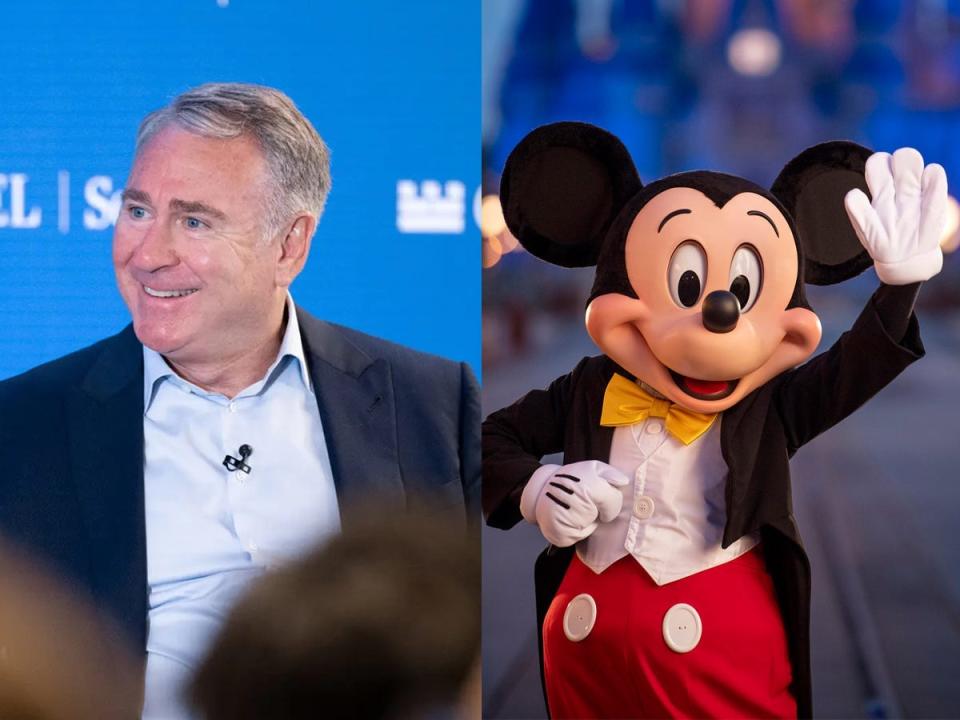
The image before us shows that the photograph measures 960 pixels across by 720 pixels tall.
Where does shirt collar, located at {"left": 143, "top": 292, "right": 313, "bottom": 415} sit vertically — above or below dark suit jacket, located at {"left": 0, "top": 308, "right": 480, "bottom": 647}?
above

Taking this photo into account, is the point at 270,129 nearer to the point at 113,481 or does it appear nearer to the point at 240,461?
the point at 240,461

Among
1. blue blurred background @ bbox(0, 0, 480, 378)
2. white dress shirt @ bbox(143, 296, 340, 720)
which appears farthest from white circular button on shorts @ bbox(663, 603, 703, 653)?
white dress shirt @ bbox(143, 296, 340, 720)

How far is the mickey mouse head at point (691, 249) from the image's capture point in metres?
2.52

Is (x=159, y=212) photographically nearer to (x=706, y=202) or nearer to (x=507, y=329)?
(x=706, y=202)

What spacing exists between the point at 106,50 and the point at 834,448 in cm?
476

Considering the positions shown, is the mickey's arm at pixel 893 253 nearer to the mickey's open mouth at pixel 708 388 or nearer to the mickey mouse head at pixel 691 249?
the mickey mouse head at pixel 691 249

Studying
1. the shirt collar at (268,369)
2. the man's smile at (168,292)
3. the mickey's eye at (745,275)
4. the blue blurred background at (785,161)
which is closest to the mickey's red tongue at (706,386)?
the mickey's eye at (745,275)

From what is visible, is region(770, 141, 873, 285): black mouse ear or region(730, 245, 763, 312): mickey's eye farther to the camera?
region(770, 141, 873, 285): black mouse ear

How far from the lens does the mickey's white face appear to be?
2500 mm

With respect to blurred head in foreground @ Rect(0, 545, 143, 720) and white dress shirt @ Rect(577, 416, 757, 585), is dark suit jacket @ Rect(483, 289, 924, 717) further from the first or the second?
blurred head in foreground @ Rect(0, 545, 143, 720)

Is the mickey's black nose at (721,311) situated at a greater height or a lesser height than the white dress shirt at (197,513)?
greater

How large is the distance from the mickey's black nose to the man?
2.48 feet

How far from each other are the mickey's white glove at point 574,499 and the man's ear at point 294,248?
67 cm

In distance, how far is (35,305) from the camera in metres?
2.63
